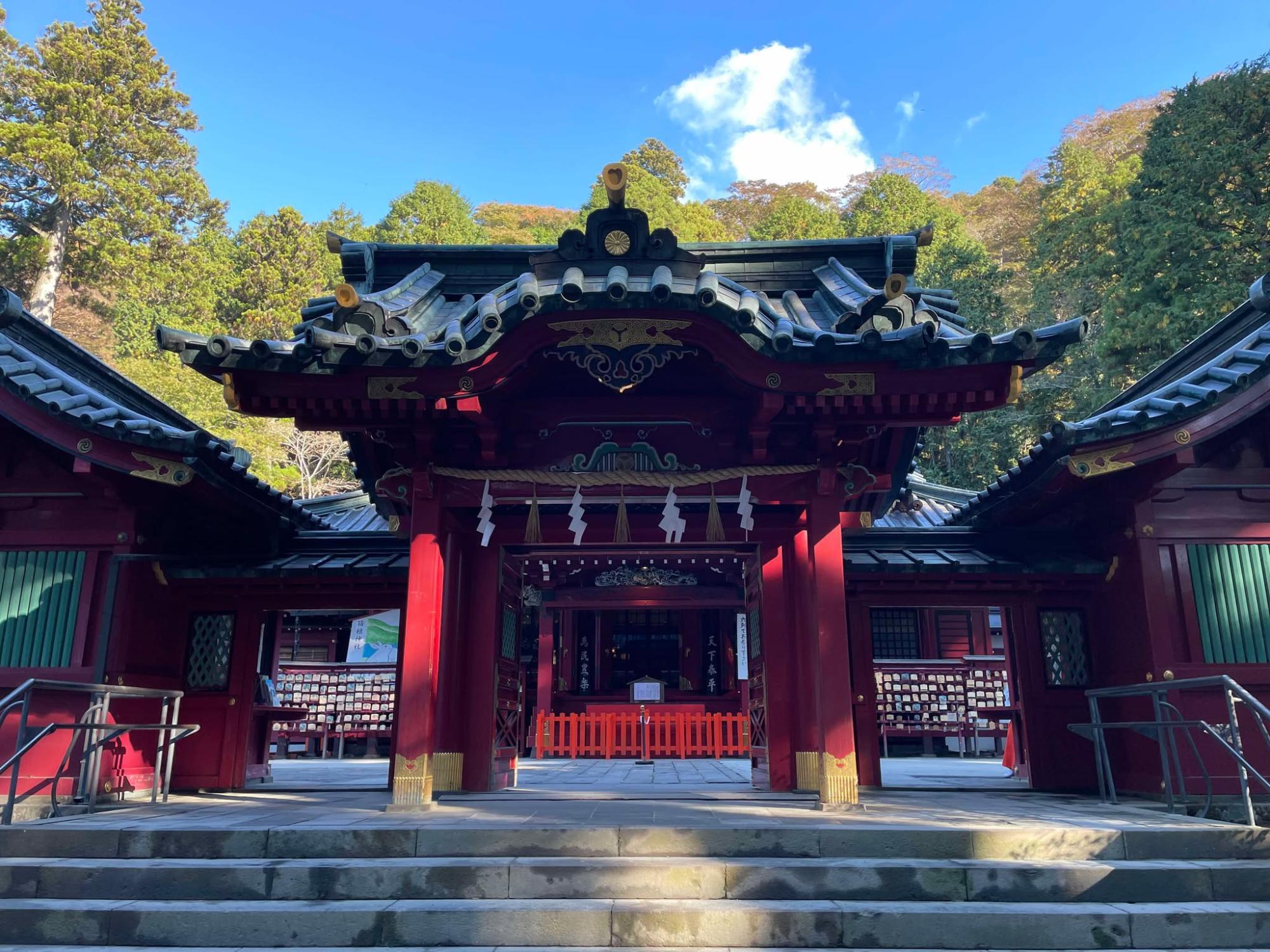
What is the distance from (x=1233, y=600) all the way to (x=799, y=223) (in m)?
47.5

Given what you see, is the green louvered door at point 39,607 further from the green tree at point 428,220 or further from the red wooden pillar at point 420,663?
the green tree at point 428,220

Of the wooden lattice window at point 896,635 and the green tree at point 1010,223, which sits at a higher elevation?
the green tree at point 1010,223

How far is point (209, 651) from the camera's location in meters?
10.9

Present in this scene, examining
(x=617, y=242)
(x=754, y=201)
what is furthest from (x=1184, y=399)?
(x=754, y=201)

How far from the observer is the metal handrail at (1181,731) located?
259 inches

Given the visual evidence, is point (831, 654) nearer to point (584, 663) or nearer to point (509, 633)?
point (509, 633)

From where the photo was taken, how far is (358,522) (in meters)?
13.4

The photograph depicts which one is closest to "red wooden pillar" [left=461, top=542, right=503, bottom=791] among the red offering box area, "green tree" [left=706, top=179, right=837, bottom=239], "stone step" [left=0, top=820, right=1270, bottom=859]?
"stone step" [left=0, top=820, right=1270, bottom=859]

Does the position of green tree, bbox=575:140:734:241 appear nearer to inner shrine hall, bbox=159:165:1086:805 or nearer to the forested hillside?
the forested hillside

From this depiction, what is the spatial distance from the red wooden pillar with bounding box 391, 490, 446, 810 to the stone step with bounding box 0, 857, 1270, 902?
1859 millimetres

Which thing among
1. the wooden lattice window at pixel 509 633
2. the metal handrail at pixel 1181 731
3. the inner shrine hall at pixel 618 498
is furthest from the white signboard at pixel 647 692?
the metal handrail at pixel 1181 731

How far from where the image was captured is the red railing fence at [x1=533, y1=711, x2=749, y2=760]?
18641mm

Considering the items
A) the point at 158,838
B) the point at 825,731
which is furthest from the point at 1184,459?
the point at 158,838

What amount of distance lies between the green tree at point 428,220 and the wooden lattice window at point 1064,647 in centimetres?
4389
